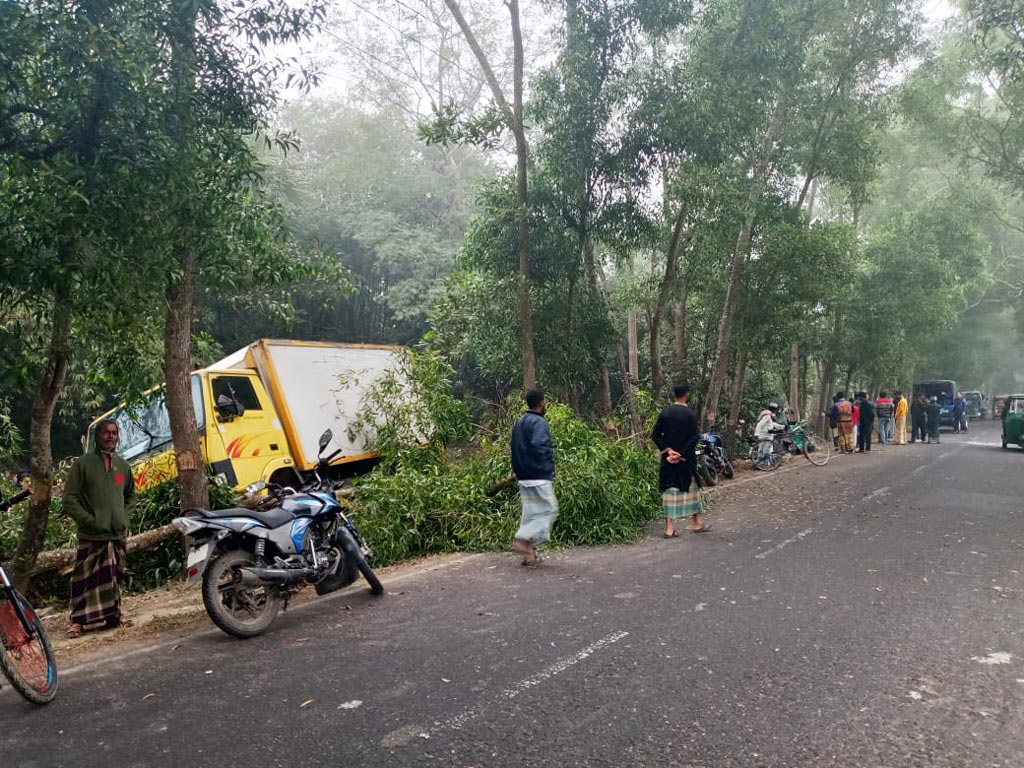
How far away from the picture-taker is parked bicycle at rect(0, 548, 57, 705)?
406 cm

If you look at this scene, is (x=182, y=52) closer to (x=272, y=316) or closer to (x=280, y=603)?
(x=272, y=316)

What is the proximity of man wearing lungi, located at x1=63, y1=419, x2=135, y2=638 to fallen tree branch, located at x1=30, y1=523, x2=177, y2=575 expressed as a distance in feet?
2.46

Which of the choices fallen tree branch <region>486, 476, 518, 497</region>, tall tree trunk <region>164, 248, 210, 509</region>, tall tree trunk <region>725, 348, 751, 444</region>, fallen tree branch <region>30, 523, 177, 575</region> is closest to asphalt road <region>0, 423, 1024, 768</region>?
fallen tree branch <region>486, 476, 518, 497</region>

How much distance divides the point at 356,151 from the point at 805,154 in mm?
16581

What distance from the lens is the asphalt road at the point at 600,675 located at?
3346 mm

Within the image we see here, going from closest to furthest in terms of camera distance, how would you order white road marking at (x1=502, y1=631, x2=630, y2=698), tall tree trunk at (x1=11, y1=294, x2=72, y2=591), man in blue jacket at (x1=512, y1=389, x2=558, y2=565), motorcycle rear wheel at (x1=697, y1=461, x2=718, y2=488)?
1. white road marking at (x1=502, y1=631, x2=630, y2=698)
2. tall tree trunk at (x1=11, y1=294, x2=72, y2=591)
3. man in blue jacket at (x1=512, y1=389, x2=558, y2=565)
4. motorcycle rear wheel at (x1=697, y1=461, x2=718, y2=488)

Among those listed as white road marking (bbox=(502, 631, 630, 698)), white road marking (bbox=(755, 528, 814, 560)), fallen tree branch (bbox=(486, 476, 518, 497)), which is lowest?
white road marking (bbox=(755, 528, 814, 560))

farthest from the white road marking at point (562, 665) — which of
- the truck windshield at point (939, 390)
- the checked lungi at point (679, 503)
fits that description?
the truck windshield at point (939, 390)

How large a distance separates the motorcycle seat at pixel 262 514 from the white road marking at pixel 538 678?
239 cm

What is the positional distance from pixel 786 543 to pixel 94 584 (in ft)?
21.3

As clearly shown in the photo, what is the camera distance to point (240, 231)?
6.74m

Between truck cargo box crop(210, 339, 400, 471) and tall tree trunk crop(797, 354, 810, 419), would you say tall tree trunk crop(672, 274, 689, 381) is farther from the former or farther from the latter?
tall tree trunk crop(797, 354, 810, 419)

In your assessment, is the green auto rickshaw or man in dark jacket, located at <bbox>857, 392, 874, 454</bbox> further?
the green auto rickshaw

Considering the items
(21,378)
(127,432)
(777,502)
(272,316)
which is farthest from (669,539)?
(127,432)
